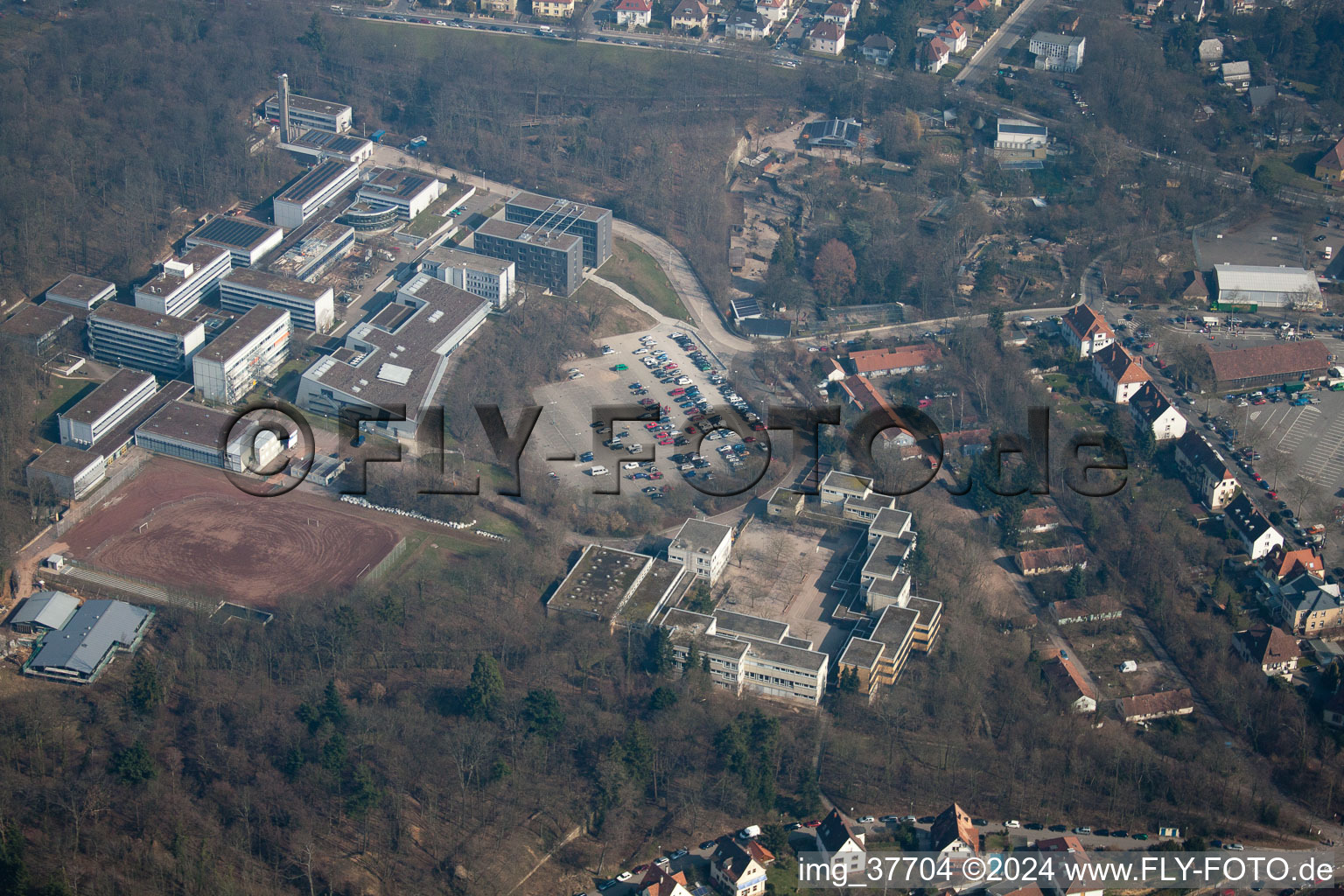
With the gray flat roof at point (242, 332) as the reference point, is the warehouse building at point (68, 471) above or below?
below

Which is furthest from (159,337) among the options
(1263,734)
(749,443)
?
(1263,734)

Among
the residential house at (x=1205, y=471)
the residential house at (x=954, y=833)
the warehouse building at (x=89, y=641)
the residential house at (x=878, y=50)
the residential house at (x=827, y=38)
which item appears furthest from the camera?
the residential house at (x=827, y=38)

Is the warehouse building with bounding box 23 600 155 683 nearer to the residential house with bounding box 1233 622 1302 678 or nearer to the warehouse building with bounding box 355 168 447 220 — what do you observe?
the warehouse building with bounding box 355 168 447 220

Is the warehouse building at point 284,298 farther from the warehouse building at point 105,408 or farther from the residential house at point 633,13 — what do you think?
the residential house at point 633,13

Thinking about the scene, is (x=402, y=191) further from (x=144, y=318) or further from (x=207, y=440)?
(x=207, y=440)

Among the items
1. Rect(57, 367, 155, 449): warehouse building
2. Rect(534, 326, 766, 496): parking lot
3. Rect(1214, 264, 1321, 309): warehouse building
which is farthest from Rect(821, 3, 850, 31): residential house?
Rect(57, 367, 155, 449): warehouse building

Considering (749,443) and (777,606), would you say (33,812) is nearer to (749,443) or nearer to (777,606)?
(777,606)

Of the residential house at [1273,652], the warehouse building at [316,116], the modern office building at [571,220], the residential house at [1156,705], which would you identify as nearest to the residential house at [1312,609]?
the residential house at [1273,652]

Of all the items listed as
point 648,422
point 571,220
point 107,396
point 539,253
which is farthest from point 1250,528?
point 107,396
